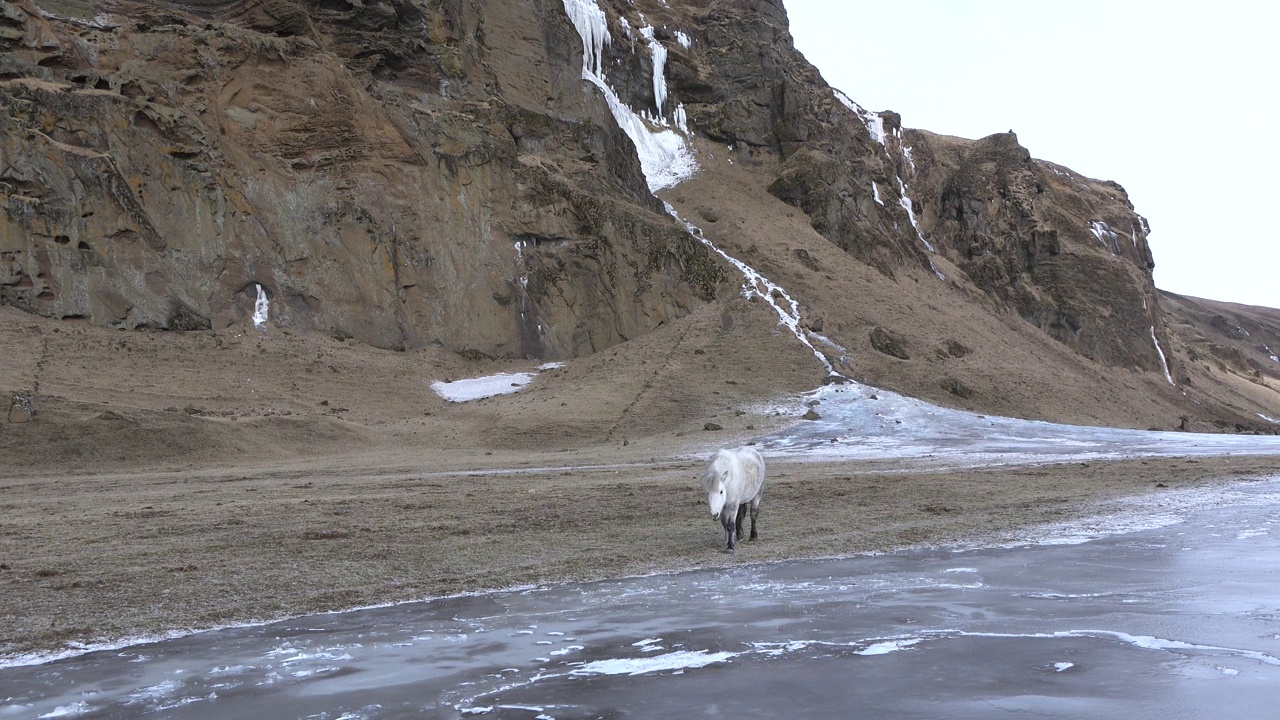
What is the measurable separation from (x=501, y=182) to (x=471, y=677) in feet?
132

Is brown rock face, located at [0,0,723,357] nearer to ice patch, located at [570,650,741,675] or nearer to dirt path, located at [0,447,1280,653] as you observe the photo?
dirt path, located at [0,447,1280,653]

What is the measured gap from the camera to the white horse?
40.5 ft

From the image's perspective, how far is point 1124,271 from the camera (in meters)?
76.1

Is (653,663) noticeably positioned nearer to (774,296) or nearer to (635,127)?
(774,296)

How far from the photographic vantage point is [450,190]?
44062 millimetres

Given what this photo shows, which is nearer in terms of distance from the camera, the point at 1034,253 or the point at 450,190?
the point at 450,190

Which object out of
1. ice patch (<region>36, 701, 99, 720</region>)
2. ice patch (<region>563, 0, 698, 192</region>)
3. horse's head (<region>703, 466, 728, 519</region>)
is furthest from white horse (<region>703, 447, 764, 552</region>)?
ice patch (<region>563, 0, 698, 192</region>)

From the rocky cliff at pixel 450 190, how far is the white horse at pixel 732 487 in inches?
1073

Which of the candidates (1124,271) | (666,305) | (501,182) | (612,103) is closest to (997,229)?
(1124,271)

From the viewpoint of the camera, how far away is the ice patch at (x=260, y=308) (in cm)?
3812

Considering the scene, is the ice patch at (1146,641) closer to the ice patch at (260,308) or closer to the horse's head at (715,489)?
the horse's head at (715,489)

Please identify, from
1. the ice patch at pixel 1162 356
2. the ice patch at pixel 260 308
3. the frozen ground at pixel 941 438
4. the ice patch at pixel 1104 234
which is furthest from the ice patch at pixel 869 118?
the ice patch at pixel 260 308

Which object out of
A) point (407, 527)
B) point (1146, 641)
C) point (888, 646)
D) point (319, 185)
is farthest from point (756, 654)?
point (319, 185)

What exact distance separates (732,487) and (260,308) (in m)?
30.2
